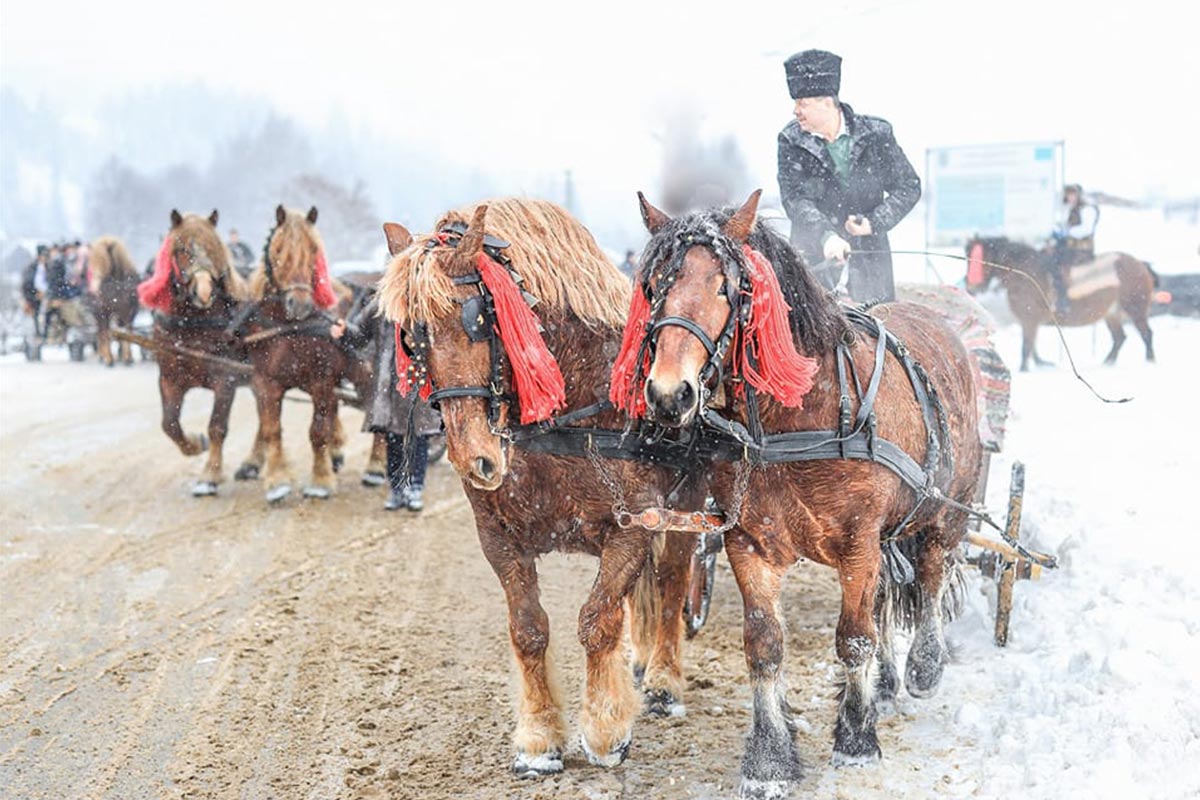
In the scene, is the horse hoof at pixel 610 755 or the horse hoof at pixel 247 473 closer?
the horse hoof at pixel 610 755

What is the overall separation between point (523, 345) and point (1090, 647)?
2780 mm

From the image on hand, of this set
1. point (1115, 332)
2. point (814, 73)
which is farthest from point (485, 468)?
point (1115, 332)

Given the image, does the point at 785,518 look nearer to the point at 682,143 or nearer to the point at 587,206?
the point at 682,143

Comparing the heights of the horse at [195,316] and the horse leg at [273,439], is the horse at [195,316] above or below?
above

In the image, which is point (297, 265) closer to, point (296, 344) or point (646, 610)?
point (296, 344)

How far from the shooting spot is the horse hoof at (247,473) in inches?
395

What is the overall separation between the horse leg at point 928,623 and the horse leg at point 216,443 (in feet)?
20.9

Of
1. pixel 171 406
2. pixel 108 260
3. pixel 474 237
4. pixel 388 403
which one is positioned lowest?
pixel 171 406

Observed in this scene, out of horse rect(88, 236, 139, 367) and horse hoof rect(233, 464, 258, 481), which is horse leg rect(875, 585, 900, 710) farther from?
horse rect(88, 236, 139, 367)

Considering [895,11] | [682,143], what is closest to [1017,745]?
[682,143]

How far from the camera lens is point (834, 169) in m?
5.39

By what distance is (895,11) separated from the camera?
14516 millimetres

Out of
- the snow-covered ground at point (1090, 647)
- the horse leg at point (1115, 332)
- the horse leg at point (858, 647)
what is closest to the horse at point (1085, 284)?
the horse leg at point (1115, 332)

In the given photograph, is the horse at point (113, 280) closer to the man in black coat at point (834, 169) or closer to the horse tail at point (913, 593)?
the man in black coat at point (834, 169)
